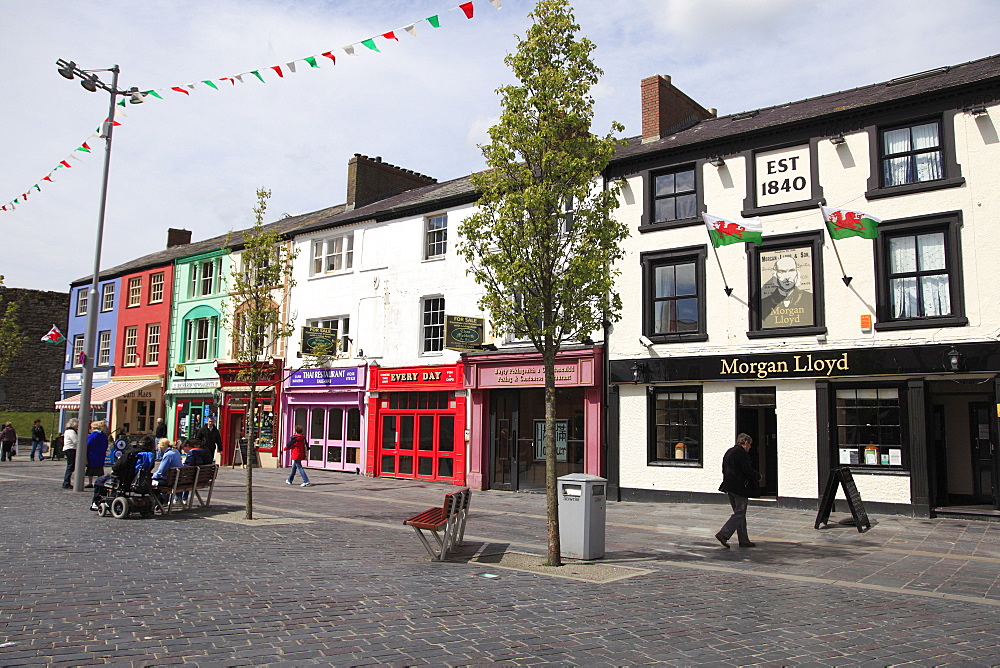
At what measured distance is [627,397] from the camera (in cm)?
1936

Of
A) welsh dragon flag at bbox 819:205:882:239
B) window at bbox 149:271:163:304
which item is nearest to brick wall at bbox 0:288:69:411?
window at bbox 149:271:163:304

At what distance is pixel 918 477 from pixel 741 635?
35.3 ft

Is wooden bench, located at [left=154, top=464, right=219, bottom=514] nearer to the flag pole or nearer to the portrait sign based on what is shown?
the flag pole

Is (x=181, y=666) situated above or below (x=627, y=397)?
below

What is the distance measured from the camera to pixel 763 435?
18.8 metres

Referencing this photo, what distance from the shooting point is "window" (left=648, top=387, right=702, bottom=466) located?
1848 centimetres

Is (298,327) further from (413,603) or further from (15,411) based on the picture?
(15,411)

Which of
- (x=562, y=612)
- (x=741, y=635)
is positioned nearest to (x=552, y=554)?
(x=562, y=612)

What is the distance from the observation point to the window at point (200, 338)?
3262 cm

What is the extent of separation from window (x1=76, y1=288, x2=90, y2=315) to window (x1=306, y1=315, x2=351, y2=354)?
1963cm

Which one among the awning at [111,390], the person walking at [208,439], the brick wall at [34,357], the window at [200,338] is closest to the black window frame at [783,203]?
the person walking at [208,439]

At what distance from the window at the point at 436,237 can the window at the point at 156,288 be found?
16.8 meters

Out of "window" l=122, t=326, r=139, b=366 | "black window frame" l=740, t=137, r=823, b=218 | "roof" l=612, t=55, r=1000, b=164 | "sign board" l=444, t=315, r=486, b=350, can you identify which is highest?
"roof" l=612, t=55, r=1000, b=164

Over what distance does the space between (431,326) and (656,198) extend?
8.65m
